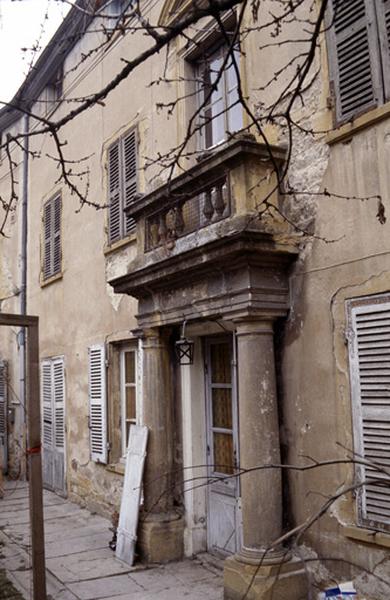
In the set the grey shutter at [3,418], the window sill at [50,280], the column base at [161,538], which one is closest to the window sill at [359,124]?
the column base at [161,538]

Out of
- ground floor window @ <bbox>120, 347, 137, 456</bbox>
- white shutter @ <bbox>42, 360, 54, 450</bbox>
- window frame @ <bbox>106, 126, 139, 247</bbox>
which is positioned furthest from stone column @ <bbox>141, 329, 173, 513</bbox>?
white shutter @ <bbox>42, 360, 54, 450</bbox>

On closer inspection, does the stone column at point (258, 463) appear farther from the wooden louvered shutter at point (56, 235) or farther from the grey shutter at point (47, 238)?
the grey shutter at point (47, 238)

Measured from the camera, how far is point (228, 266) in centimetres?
558

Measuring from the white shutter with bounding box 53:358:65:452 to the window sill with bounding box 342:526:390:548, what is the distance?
677cm

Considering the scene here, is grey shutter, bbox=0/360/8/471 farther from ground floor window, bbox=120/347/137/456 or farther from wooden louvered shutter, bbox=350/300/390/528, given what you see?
wooden louvered shutter, bbox=350/300/390/528

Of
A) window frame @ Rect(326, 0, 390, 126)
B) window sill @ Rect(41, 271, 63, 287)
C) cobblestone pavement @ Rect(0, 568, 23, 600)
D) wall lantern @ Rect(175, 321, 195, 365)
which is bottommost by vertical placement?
cobblestone pavement @ Rect(0, 568, 23, 600)

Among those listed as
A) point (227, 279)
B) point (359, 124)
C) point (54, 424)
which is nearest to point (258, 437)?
point (227, 279)

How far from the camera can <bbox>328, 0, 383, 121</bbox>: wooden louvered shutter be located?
483 cm

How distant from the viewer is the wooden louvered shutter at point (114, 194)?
884 centimetres

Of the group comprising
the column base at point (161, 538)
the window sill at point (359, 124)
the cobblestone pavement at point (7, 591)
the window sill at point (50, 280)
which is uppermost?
Answer: the window sill at point (359, 124)

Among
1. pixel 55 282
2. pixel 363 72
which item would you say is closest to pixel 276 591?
pixel 363 72

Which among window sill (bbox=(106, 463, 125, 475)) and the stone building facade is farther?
window sill (bbox=(106, 463, 125, 475))

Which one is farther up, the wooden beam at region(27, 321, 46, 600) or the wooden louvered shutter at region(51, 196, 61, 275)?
the wooden louvered shutter at region(51, 196, 61, 275)

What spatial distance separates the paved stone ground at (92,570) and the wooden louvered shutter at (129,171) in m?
4.10
